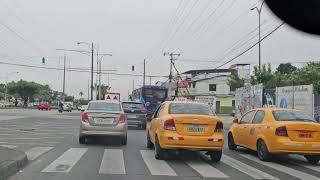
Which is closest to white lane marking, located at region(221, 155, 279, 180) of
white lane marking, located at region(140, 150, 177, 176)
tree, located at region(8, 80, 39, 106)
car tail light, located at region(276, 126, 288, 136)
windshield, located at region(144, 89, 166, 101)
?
car tail light, located at region(276, 126, 288, 136)

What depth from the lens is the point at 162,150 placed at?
14609 mm

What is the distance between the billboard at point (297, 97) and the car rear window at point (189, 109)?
573 inches

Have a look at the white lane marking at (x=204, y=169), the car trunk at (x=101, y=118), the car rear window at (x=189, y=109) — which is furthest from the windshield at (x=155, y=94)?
the white lane marking at (x=204, y=169)

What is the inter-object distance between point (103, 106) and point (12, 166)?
322 inches

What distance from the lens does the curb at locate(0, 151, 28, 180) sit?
425 inches

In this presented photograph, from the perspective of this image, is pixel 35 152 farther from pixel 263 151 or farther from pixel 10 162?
pixel 263 151

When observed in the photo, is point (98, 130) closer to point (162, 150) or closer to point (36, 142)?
point (36, 142)

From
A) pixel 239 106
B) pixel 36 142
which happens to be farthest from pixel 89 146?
pixel 239 106

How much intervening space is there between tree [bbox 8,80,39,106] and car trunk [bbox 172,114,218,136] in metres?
118

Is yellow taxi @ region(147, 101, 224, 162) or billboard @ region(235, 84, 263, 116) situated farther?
billboard @ region(235, 84, 263, 116)

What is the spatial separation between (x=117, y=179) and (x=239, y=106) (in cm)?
3337

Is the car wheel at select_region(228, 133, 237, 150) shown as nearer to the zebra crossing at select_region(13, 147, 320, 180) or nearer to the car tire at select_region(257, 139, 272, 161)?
the zebra crossing at select_region(13, 147, 320, 180)

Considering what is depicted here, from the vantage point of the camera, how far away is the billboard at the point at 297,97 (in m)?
28.9

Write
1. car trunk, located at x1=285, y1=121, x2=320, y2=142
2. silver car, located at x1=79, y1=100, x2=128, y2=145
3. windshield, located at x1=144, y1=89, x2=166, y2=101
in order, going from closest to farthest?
car trunk, located at x1=285, y1=121, x2=320, y2=142 → silver car, located at x1=79, y1=100, x2=128, y2=145 → windshield, located at x1=144, y1=89, x2=166, y2=101
